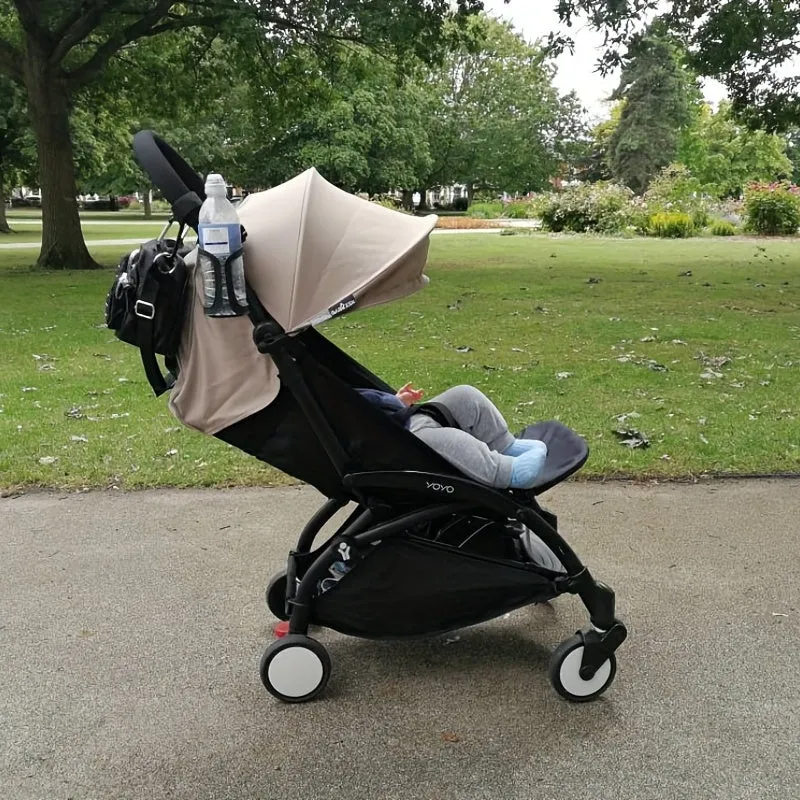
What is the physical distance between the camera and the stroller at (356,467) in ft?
8.11

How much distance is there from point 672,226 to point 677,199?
443cm

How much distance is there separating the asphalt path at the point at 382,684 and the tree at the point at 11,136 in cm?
2587

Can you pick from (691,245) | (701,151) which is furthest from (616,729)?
(701,151)

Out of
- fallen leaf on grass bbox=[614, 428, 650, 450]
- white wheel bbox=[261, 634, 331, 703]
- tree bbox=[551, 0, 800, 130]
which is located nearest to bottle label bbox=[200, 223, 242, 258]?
white wheel bbox=[261, 634, 331, 703]

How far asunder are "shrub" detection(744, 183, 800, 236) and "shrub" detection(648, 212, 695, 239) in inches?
70.0

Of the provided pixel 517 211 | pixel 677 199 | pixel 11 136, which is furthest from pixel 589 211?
pixel 11 136

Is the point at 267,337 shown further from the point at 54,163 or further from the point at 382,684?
the point at 54,163

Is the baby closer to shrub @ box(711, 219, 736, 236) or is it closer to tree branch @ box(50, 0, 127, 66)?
tree branch @ box(50, 0, 127, 66)

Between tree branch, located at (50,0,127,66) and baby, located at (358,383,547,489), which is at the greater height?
tree branch, located at (50,0,127,66)

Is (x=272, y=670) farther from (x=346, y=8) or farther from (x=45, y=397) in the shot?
(x=346, y=8)

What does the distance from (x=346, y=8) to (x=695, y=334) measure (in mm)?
7938

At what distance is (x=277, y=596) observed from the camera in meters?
3.15

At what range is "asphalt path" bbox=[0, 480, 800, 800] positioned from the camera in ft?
7.72

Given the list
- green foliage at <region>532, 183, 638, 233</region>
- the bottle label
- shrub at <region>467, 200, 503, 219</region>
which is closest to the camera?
the bottle label
